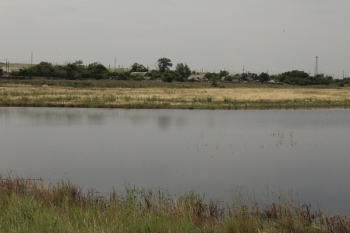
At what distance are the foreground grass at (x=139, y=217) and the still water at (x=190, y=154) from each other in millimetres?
1261

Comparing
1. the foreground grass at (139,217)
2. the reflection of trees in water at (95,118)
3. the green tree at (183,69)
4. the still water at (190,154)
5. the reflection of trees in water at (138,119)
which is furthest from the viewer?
the green tree at (183,69)

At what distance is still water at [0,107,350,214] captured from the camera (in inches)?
327

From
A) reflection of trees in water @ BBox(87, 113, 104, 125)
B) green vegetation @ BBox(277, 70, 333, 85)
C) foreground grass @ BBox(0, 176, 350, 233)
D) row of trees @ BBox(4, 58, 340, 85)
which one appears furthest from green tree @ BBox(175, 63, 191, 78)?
foreground grass @ BBox(0, 176, 350, 233)

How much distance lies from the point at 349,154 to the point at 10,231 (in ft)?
→ 33.6

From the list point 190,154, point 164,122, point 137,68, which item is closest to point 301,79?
point 137,68

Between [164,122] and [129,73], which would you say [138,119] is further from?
[129,73]

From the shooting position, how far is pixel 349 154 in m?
12.0

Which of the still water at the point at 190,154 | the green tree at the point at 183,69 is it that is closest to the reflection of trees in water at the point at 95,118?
the still water at the point at 190,154

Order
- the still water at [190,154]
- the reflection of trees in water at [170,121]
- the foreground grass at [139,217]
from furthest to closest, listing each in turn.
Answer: the reflection of trees in water at [170,121]
the still water at [190,154]
the foreground grass at [139,217]

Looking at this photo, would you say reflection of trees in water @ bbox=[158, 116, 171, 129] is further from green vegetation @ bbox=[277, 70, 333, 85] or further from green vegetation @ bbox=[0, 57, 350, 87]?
green vegetation @ bbox=[277, 70, 333, 85]

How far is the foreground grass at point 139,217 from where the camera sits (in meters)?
4.69

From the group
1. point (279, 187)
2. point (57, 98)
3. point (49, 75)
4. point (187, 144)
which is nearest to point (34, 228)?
point (279, 187)

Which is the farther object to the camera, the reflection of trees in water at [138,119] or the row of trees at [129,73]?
the row of trees at [129,73]

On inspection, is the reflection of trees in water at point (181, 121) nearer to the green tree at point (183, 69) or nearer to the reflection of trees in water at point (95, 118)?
the reflection of trees in water at point (95, 118)
